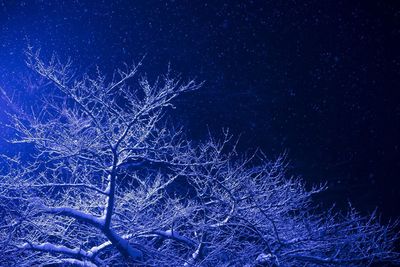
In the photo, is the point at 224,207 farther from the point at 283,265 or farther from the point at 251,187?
the point at 283,265

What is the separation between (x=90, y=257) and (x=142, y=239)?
54.9 inches

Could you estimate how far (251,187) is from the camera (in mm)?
7133

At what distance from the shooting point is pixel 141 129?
6582 mm

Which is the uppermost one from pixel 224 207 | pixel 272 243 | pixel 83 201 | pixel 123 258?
pixel 83 201

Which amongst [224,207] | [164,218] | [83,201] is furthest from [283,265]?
A: [83,201]

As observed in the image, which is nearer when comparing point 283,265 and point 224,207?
point 283,265

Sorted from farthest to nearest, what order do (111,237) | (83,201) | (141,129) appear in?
1. (83,201)
2. (141,129)
3. (111,237)

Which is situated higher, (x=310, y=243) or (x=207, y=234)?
(x=207, y=234)

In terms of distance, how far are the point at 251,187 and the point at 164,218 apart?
6.34 ft

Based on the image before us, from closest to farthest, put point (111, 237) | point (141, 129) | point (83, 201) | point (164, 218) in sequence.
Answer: point (111, 237)
point (141, 129)
point (164, 218)
point (83, 201)

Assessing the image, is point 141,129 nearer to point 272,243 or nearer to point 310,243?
point 272,243

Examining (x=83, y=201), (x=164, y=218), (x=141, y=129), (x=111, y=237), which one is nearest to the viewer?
(x=111, y=237)

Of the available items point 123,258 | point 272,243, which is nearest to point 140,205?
point 123,258

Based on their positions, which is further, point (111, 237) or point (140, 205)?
point (140, 205)
